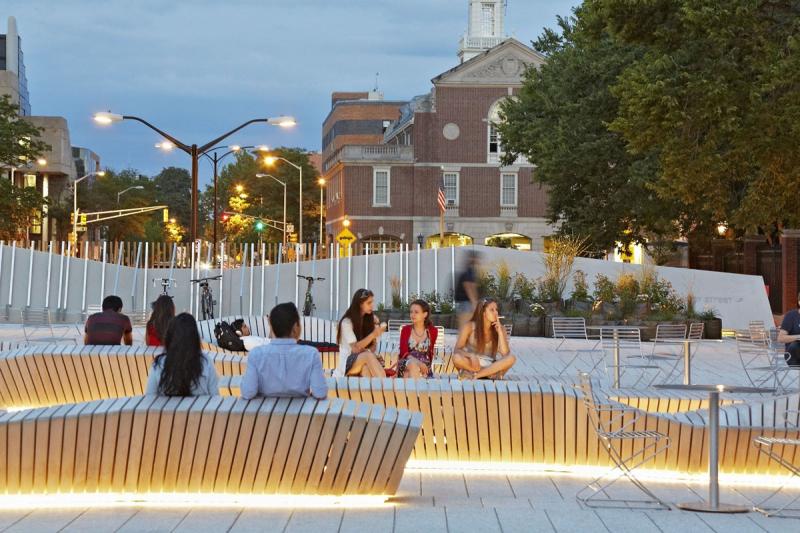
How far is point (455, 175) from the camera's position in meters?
78.5

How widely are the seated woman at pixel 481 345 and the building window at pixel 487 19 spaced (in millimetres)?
88805

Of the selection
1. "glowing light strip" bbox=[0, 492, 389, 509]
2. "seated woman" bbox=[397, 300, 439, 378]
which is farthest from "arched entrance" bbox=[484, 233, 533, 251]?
"glowing light strip" bbox=[0, 492, 389, 509]

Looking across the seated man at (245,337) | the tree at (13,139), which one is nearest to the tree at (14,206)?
the tree at (13,139)

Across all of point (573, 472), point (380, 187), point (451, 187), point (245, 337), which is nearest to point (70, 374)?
point (245, 337)

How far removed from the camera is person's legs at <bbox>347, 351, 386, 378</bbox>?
12.8m

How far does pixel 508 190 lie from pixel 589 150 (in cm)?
3981

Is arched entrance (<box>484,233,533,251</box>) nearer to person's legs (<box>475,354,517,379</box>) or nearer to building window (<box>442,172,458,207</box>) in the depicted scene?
building window (<box>442,172,458,207</box>)

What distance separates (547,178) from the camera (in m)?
41.5

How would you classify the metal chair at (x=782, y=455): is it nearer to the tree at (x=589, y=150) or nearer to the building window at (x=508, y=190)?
the tree at (x=589, y=150)

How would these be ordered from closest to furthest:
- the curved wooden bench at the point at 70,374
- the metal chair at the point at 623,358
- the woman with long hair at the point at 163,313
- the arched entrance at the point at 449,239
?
the woman with long hair at the point at 163,313 < the curved wooden bench at the point at 70,374 < the metal chair at the point at 623,358 < the arched entrance at the point at 449,239

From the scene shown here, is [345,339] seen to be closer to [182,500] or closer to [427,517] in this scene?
[182,500]

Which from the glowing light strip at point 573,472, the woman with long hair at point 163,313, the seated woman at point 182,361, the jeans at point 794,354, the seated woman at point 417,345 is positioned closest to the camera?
the seated woman at point 182,361

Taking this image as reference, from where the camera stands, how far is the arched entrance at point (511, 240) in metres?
78.5

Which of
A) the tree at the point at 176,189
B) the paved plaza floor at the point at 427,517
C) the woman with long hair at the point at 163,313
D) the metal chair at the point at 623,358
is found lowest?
the paved plaza floor at the point at 427,517
